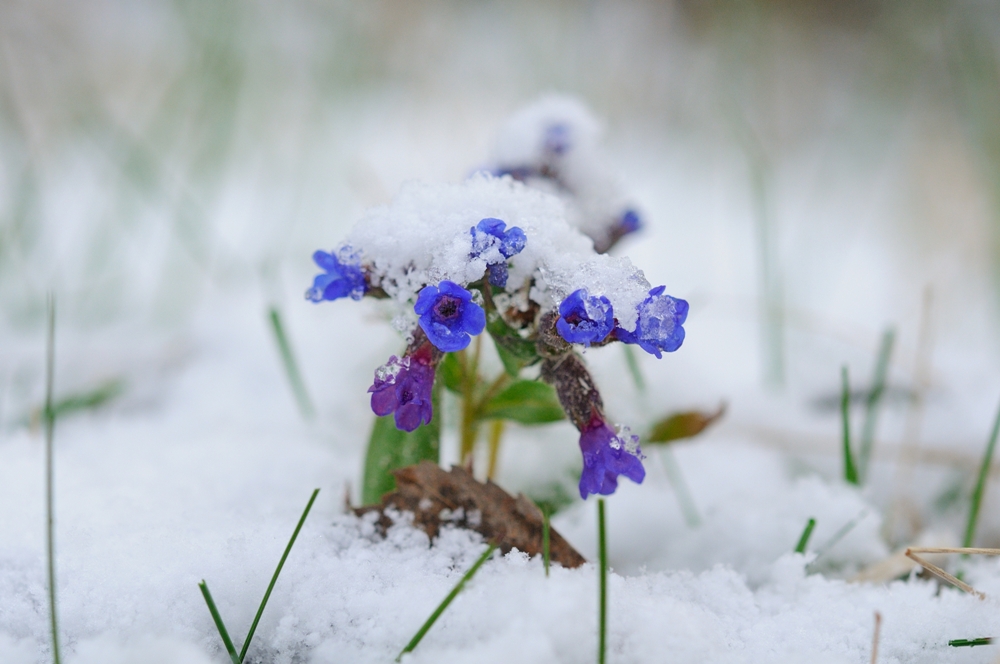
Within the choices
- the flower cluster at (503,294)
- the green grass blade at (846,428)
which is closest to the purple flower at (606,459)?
the flower cluster at (503,294)

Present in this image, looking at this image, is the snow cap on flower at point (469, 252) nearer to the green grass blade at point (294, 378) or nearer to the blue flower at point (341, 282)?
the blue flower at point (341, 282)

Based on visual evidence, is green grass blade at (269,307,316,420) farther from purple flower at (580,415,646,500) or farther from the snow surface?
purple flower at (580,415,646,500)

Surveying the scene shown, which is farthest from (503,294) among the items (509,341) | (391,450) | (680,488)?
(680,488)

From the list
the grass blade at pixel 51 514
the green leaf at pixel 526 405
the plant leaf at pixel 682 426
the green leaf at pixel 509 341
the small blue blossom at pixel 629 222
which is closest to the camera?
the grass blade at pixel 51 514

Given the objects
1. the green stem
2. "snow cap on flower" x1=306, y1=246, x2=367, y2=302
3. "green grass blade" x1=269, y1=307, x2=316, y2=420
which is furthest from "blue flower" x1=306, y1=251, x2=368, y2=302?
the green stem

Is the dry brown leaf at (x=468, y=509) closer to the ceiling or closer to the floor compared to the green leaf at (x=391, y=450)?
closer to the floor

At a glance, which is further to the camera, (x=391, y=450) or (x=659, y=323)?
(x=391, y=450)

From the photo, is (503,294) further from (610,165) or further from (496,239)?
(610,165)
